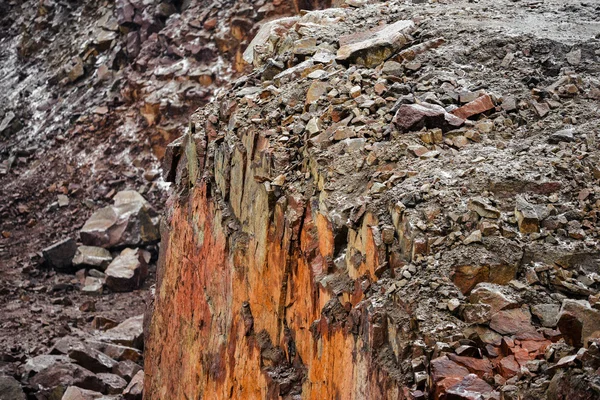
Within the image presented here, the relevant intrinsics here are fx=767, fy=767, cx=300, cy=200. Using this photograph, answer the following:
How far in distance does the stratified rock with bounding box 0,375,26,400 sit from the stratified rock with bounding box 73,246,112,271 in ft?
18.7

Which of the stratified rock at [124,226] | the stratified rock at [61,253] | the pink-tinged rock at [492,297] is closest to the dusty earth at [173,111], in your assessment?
the pink-tinged rock at [492,297]

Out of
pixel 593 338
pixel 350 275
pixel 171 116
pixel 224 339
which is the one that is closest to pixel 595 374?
pixel 593 338

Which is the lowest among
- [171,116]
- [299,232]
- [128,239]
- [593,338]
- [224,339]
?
[128,239]

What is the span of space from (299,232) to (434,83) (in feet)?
6.30

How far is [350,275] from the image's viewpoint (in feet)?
19.6

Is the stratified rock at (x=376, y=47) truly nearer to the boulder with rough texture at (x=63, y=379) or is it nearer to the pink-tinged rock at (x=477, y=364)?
the pink-tinged rock at (x=477, y=364)

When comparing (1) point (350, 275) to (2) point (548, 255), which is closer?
(2) point (548, 255)

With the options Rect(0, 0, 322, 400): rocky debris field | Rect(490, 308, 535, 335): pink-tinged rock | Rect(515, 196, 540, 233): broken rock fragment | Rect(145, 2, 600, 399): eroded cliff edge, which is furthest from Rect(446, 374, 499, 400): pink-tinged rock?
Rect(0, 0, 322, 400): rocky debris field

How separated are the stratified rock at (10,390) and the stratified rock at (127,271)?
198 inches

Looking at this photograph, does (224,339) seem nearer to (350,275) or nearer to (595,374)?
(350,275)

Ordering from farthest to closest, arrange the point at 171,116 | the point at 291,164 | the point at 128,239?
the point at 171,116 < the point at 128,239 < the point at 291,164

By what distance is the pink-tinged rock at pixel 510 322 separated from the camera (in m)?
4.80

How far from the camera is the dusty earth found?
5973mm

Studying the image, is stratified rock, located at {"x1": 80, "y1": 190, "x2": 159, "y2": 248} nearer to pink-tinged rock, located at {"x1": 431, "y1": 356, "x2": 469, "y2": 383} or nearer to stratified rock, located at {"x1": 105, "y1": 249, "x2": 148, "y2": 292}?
stratified rock, located at {"x1": 105, "y1": 249, "x2": 148, "y2": 292}
